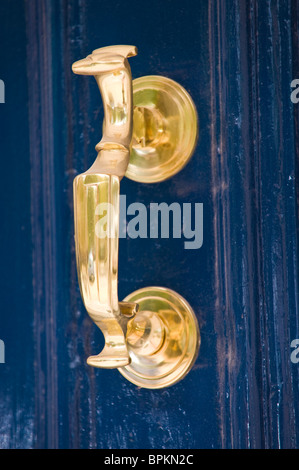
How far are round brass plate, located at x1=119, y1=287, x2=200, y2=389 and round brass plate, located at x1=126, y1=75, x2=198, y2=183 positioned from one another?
0.34 ft

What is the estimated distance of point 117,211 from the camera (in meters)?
0.42

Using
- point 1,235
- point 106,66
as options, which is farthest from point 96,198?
point 1,235

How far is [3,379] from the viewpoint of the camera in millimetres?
593

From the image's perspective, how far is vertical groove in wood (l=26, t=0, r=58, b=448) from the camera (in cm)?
57

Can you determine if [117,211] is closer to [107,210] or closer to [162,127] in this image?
[107,210]

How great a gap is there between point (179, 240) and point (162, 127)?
0.31ft

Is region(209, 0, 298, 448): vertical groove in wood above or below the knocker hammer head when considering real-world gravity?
below

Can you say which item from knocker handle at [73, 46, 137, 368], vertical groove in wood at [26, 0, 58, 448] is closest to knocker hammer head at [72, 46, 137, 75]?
knocker handle at [73, 46, 137, 368]

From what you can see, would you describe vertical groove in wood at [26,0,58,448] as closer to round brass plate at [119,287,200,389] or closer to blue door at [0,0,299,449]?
blue door at [0,0,299,449]

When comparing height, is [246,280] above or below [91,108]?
below

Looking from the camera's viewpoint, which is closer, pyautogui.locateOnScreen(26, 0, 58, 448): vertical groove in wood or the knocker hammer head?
the knocker hammer head

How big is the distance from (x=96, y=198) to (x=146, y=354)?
0.49 ft

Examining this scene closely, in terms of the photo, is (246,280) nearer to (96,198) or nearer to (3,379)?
(96,198)

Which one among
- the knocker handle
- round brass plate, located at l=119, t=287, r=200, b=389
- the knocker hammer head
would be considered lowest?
round brass plate, located at l=119, t=287, r=200, b=389
